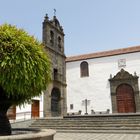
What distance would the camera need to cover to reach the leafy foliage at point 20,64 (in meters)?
6.74

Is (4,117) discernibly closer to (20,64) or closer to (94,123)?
(20,64)

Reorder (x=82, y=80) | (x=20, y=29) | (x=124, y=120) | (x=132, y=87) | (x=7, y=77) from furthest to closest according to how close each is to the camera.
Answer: (x=82, y=80) < (x=132, y=87) < (x=124, y=120) < (x=20, y=29) < (x=7, y=77)

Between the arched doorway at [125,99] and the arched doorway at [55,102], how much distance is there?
6365 mm

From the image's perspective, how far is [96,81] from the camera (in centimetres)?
2677

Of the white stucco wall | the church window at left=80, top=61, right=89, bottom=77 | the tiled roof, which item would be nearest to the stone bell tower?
the white stucco wall

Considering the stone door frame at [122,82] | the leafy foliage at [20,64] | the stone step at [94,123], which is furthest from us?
the stone door frame at [122,82]

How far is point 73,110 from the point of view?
2681cm

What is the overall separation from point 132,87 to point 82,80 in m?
5.59

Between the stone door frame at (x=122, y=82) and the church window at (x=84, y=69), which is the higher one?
the church window at (x=84, y=69)

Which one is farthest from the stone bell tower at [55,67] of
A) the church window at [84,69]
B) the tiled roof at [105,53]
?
the church window at [84,69]

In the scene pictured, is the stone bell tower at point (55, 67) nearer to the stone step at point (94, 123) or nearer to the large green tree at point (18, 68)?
the stone step at point (94, 123)

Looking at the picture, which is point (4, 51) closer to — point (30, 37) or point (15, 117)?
point (30, 37)

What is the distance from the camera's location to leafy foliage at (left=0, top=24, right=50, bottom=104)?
6738 mm

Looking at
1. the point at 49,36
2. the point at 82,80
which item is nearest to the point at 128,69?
the point at 82,80
